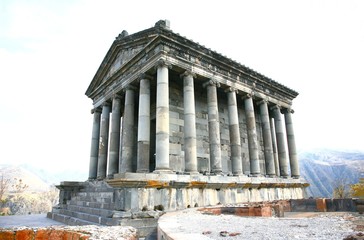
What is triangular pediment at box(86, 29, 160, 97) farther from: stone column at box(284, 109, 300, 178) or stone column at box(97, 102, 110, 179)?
stone column at box(284, 109, 300, 178)

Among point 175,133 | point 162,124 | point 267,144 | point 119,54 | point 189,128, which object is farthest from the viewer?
point 267,144

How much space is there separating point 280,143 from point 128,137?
11.4m

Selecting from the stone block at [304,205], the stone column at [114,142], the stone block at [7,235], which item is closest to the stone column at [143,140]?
the stone column at [114,142]

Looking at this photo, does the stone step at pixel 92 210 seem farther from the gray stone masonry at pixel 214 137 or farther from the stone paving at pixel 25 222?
the gray stone masonry at pixel 214 137

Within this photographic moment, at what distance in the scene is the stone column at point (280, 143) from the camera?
59.2ft

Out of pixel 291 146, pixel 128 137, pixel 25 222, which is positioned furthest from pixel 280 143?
pixel 25 222

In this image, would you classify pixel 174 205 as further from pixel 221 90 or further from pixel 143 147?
pixel 221 90

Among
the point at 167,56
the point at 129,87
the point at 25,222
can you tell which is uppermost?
the point at 167,56

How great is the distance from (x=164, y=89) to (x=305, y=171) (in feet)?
447

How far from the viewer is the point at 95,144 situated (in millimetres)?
17375

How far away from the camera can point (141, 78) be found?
13.0 metres

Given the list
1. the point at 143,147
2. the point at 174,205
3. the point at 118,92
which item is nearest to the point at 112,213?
the point at 174,205

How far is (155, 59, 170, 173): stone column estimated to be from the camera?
10.6m

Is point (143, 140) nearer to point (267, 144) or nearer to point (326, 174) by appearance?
point (267, 144)
